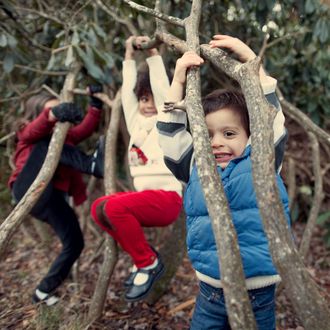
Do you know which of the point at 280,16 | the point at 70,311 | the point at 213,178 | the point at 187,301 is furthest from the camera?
the point at 280,16

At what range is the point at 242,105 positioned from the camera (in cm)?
182

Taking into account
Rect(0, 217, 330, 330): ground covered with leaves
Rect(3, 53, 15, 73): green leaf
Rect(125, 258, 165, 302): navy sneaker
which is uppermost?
Rect(3, 53, 15, 73): green leaf

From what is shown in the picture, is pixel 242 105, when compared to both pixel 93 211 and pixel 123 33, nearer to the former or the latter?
pixel 93 211

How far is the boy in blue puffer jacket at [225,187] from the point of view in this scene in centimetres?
161

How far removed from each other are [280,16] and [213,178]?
280cm

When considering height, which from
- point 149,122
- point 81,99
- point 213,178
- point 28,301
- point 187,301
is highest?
point 81,99

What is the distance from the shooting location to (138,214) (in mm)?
2395

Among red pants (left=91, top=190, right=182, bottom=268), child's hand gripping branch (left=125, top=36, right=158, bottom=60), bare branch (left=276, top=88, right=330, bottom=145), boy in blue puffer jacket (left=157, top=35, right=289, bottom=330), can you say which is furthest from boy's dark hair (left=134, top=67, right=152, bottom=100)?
bare branch (left=276, top=88, right=330, bottom=145)

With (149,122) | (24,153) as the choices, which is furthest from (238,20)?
(24,153)

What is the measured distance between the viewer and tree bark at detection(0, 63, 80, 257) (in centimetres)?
205

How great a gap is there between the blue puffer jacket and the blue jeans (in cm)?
11

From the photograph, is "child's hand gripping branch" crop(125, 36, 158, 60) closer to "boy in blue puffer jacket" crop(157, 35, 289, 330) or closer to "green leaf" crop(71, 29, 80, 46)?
"green leaf" crop(71, 29, 80, 46)

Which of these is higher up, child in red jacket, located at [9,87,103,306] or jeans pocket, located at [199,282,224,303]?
child in red jacket, located at [9,87,103,306]

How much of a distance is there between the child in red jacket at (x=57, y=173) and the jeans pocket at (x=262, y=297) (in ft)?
5.00
